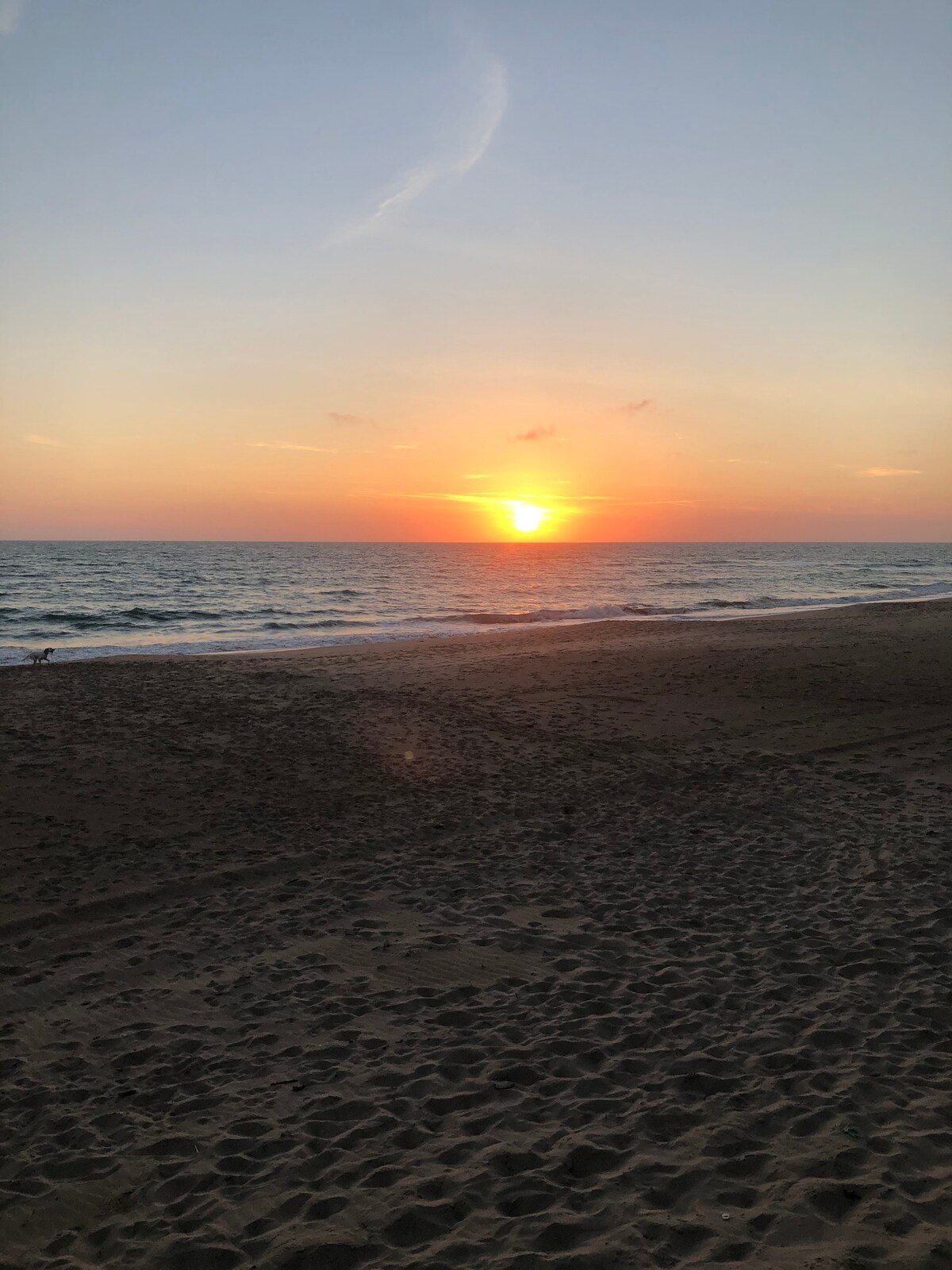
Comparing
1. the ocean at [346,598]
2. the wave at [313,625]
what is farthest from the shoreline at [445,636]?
the wave at [313,625]

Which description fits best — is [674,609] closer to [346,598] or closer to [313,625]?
[313,625]

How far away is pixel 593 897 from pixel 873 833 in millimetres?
3671

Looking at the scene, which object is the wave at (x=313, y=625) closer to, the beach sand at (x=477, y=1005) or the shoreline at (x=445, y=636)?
the shoreline at (x=445, y=636)

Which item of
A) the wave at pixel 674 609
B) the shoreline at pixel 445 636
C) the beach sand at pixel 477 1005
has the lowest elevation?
the beach sand at pixel 477 1005

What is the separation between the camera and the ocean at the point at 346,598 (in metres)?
34.2

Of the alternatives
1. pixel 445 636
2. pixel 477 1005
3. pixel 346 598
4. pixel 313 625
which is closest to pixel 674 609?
pixel 445 636

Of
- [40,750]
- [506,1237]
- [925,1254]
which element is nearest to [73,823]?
[40,750]

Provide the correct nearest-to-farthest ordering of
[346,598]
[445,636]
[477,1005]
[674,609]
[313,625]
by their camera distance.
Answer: [477,1005] < [445,636] < [313,625] < [674,609] < [346,598]

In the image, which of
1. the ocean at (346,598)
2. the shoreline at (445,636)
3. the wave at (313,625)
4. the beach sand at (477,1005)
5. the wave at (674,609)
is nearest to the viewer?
the beach sand at (477,1005)

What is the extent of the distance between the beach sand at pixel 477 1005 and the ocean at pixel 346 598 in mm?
19361

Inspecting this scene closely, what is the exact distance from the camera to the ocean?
1347 inches

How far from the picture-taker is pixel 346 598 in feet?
178

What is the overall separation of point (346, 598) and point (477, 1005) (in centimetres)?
4947

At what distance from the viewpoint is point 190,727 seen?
14.3 meters
